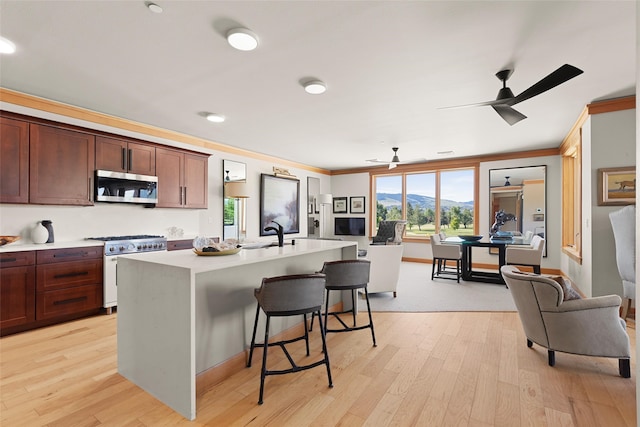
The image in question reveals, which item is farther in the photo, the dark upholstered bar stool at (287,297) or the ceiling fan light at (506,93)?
the ceiling fan light at (506,93)

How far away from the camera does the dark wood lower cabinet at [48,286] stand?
9.73 feet

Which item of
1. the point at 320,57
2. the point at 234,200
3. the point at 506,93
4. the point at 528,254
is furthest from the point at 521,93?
the point at 234,200

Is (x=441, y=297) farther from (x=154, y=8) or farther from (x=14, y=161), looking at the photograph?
(x=14, y=161)

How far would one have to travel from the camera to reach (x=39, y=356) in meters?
2.57

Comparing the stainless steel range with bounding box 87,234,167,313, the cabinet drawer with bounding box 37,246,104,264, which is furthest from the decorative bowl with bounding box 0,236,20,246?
the stainless steel range with bounding box 87,234,167,313

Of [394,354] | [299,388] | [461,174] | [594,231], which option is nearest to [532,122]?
[594,231]

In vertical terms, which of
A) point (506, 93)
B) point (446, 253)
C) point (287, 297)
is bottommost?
point (446, 253)

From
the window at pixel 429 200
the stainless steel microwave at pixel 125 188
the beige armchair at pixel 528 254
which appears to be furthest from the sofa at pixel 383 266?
the window at pixel 429 200

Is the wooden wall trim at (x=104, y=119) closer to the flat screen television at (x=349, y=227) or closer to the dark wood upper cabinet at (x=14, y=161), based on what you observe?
the dark wood upper cabinet at (x=14, y=161)

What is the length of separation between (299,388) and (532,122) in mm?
4568

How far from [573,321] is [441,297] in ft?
7.00

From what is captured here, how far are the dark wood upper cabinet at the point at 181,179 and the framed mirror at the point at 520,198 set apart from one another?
590cm

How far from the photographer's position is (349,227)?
838cm

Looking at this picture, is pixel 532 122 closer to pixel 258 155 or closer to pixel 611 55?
pixel 611 55
